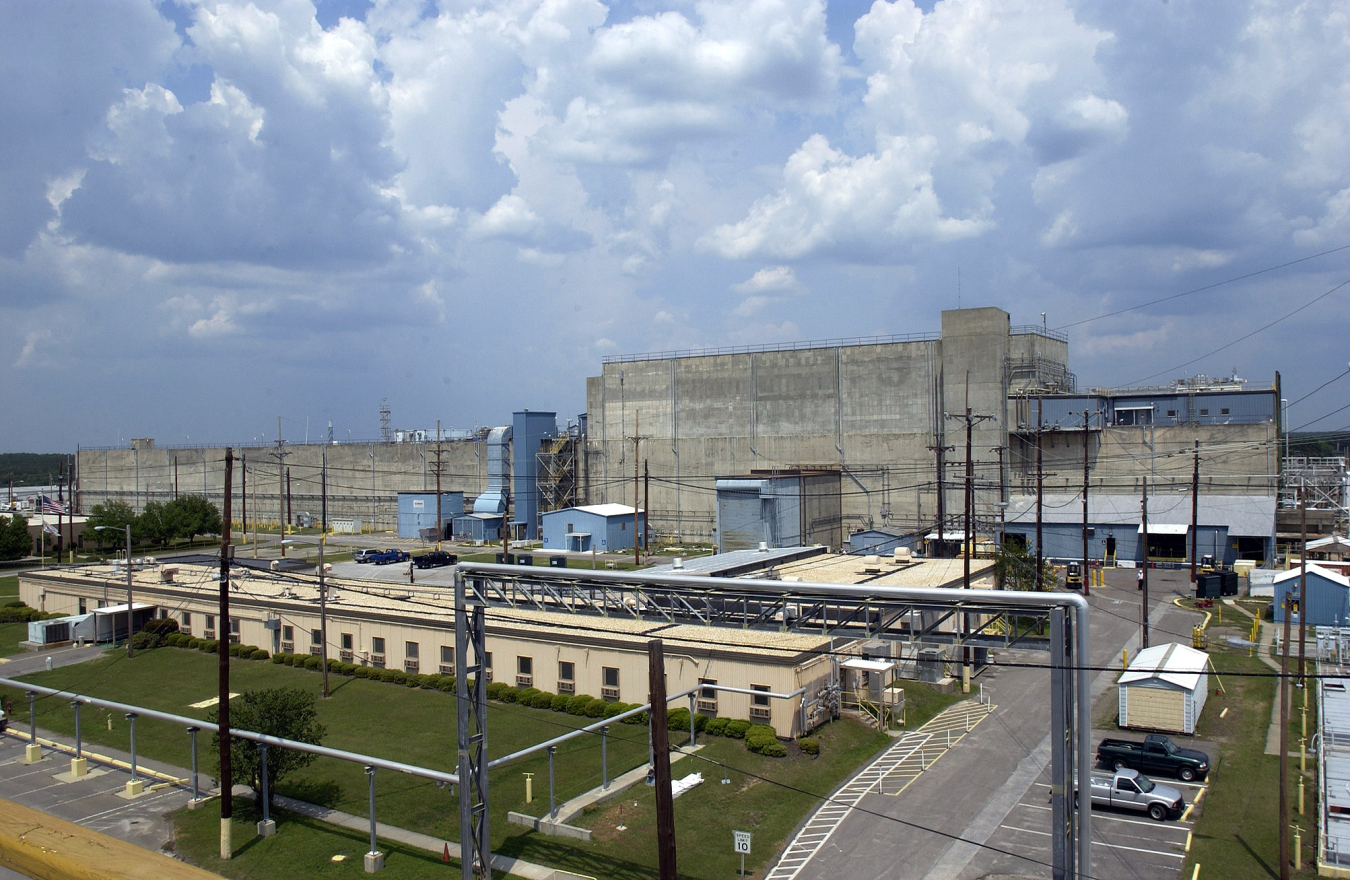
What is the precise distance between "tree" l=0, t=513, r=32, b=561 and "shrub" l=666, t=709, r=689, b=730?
6392cm

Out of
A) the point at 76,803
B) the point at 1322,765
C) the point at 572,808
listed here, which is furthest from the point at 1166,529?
the point at 76,803

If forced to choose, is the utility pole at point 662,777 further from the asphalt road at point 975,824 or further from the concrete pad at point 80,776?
the concrete pad at point 80,776

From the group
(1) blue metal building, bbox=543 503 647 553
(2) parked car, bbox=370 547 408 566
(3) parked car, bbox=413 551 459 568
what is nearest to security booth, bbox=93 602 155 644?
(3) parked car, bbox=413 551 459 568

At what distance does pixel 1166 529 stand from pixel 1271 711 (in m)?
28.0

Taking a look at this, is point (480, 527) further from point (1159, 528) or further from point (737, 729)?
point (737, 729)

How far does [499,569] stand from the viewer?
48.6 feet

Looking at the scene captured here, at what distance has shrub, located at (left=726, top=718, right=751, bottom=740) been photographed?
23.3 m

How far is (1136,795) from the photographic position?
18969 mm

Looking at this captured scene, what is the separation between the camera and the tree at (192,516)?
236ft

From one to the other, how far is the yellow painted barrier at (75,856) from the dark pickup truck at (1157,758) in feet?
66.2

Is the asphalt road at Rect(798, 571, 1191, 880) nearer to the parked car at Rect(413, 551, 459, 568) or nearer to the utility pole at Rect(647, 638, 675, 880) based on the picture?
the utility pole at Rect(647, 638, 675, 880)

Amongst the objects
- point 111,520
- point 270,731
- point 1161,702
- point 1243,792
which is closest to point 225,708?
point 270,731

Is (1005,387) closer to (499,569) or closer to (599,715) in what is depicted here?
(599,715)

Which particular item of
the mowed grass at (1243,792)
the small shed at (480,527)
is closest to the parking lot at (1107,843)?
the mowed grass at (1243,792)
